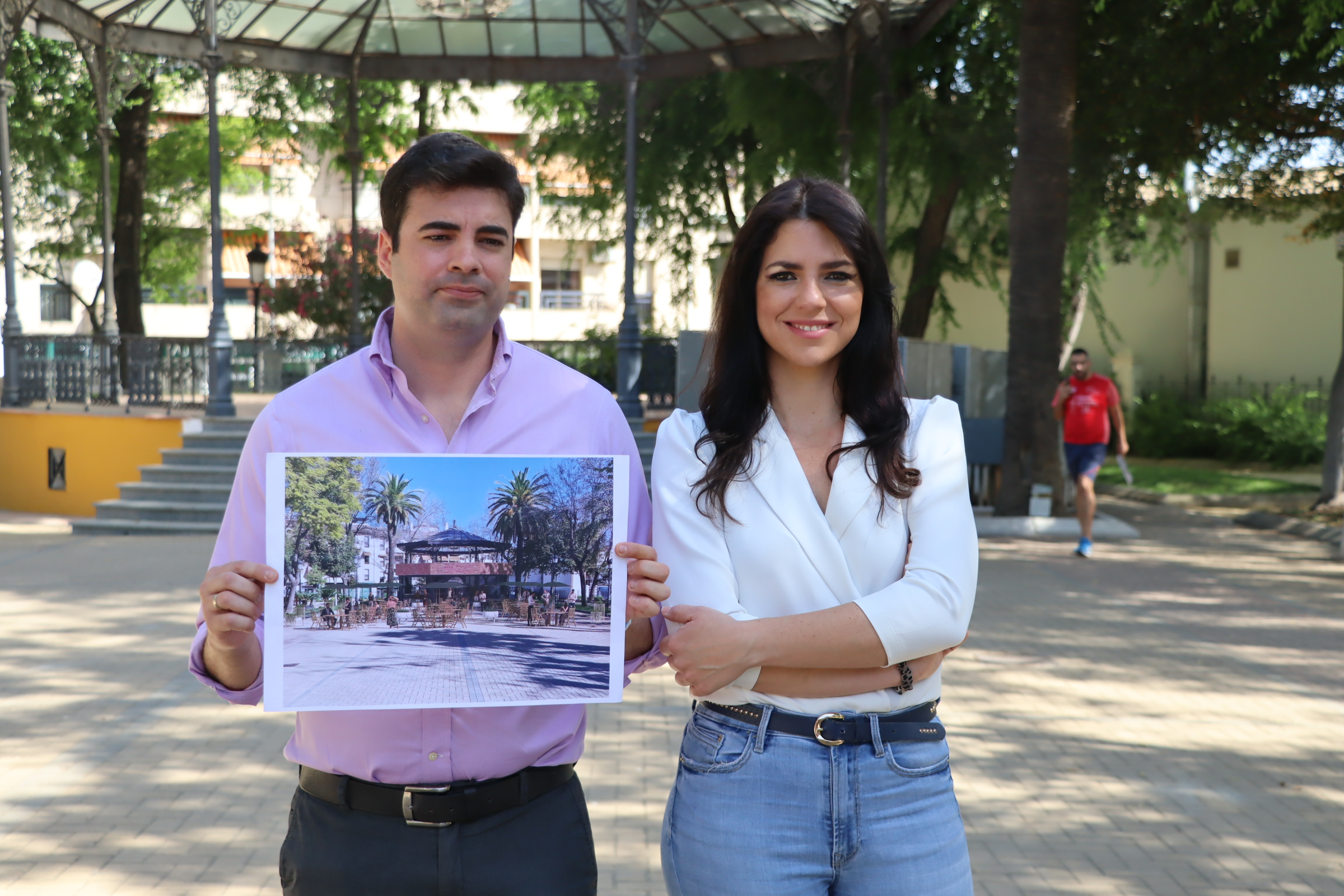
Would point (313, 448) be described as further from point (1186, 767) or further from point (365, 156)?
point (365, 156)

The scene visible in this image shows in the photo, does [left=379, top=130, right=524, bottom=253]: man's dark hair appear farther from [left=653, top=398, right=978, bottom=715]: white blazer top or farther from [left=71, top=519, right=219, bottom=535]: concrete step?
[left=71, top=519, right=219, bottom=535]: concrete step

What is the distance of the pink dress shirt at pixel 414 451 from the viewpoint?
2.22 metres

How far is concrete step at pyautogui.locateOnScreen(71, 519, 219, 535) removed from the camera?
1362 cm

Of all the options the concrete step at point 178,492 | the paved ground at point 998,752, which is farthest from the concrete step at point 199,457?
the paved ground at point 998,752

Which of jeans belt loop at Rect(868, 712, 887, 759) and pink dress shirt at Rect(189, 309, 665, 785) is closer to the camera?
jeans belt loop at Rect(868, 712, 887, 759)

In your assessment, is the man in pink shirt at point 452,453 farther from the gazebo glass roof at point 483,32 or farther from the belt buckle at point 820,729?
the gazebo glass roof at point 483,32

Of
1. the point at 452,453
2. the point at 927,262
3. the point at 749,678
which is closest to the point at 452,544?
the point at 452,453

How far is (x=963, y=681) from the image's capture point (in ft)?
24.2

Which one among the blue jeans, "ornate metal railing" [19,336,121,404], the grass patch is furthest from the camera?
the grass patch

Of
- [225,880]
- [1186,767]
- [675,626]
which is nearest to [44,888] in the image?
Result: [225,880]

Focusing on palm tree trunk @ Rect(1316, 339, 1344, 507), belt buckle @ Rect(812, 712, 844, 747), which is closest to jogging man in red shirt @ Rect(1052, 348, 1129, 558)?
palm tree trunk @ Rect(1316, 339, 1344, 507)

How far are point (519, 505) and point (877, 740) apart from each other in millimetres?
745

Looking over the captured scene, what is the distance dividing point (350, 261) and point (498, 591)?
20.2 meters

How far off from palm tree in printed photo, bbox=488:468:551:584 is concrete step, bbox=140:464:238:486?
13186mm
